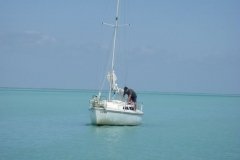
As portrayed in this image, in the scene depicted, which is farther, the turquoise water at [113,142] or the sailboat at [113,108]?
the sailboat at [113,108]

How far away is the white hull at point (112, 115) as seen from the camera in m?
44.2

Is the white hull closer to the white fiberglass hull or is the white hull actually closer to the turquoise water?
the white fiberglass hull

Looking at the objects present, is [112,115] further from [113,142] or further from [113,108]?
[113,142]

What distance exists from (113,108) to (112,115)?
683 millimetres

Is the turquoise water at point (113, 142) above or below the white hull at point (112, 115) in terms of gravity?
below

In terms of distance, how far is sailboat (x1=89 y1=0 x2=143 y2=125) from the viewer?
145 feet

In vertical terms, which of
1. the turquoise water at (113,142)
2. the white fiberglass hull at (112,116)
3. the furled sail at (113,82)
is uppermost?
the furled sail at (113,82)

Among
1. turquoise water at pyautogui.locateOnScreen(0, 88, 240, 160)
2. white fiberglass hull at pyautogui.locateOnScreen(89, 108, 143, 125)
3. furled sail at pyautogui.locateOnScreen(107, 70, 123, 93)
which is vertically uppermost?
furled sail at pyautogui.locateOnScreen(107, 70, 123, 93)

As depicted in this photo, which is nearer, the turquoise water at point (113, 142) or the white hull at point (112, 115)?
the turquoise water at point (113, 142)

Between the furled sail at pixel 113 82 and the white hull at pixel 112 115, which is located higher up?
the furled sail at pixel 113 82

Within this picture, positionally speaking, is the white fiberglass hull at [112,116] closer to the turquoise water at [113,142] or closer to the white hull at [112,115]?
the white hull at [112,115]

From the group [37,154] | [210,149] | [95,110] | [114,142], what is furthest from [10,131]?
[210,149]

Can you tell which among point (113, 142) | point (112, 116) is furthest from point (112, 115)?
point (113, 142)

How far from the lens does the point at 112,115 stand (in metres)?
44.6
